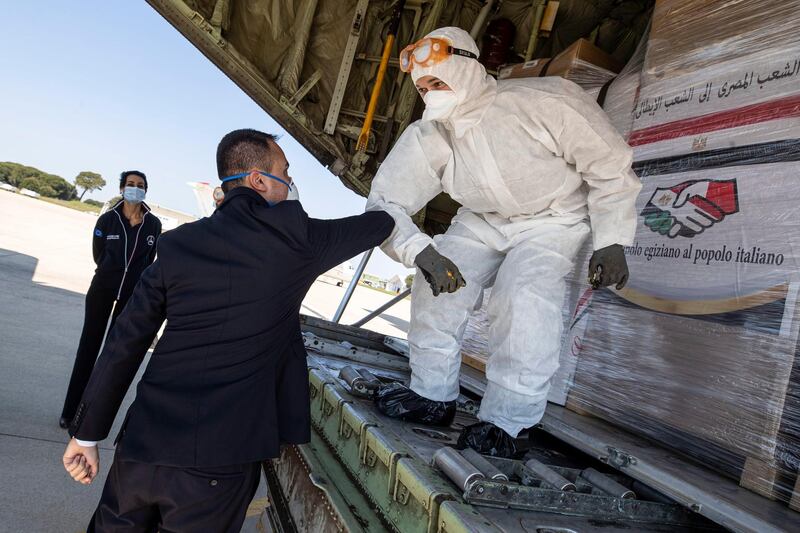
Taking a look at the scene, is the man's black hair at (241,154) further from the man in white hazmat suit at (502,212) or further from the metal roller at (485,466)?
the metal roller at (485,466)

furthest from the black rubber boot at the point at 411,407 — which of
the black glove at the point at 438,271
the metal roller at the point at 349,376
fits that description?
the black glove at the point at 438,271

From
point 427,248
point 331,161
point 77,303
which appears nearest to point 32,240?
point 77,303

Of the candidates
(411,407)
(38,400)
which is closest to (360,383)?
(411,407)

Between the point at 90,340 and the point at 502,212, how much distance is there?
261 cm

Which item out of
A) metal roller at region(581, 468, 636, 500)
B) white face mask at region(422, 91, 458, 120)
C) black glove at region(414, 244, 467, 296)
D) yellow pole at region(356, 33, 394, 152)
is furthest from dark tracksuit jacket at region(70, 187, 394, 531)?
yellow pole at region(356, 33, 394, 152)

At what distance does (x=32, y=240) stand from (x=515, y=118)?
14400 mm

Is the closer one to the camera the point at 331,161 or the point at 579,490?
the point at 579,490

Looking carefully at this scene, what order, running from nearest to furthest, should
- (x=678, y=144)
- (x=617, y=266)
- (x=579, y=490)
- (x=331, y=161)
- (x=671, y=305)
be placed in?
(x=579, y=490) < (x=617, y=266) < (x=671, y=305) < (x=678, y=144) < (x=331, y=161)

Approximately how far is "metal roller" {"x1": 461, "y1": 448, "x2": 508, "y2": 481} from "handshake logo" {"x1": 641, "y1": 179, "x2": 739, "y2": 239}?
1.24 m

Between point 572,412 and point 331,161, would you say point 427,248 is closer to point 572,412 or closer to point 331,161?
point 572,412

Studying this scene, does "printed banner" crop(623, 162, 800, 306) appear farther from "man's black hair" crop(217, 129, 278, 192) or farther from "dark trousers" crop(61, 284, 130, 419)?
"dark trousers" crop(61, 284, 130, 419)

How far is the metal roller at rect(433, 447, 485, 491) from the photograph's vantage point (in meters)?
1.21

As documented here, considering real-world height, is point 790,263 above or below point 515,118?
below

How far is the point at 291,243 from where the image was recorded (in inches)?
59.0
